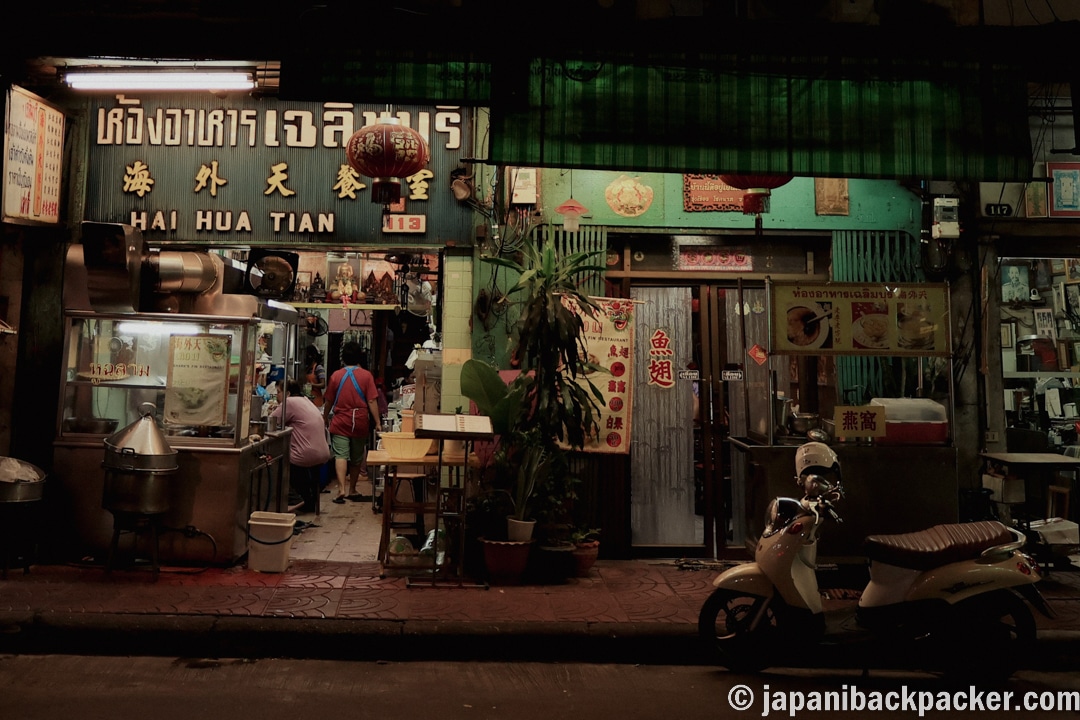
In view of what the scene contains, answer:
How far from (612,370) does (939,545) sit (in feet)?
12.0

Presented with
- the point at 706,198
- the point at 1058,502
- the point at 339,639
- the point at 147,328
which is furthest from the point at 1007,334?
the point at 147,328

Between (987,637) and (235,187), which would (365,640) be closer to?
(987,637)

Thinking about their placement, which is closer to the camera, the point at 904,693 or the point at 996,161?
the point at 904,693

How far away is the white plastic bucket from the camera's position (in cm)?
751

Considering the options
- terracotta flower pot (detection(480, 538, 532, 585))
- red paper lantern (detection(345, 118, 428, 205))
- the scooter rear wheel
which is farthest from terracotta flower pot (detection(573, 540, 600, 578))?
red paper lantern (detection(345, 118, 428, 205))

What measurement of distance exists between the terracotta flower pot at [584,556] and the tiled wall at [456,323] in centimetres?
193

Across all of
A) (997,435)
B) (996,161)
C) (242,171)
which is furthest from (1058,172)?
(242,171)

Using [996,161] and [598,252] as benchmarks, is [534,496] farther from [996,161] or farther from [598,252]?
[996,161]

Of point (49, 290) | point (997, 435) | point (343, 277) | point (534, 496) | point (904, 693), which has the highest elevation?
point (343, 277)

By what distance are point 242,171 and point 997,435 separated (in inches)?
331

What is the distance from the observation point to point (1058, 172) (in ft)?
27.9

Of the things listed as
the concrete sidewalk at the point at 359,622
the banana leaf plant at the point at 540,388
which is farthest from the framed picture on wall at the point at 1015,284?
the banana leaf plant at the point at 540,388

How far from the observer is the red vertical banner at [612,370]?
8.15 m

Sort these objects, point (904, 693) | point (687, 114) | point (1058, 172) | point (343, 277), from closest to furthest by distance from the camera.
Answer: point (904, 693)
point (687, 114)
point (1058, 172)
point (343, 277)
